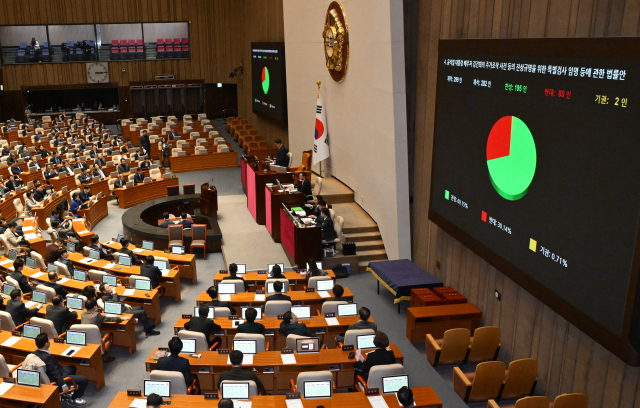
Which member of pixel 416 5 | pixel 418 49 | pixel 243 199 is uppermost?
pixel 416 5

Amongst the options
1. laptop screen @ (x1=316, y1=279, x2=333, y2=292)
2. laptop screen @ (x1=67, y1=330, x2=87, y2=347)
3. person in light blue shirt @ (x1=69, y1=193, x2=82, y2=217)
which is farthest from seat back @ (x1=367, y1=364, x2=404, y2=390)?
person in light blue shirt @ (x1=69, y1=193, x2=82, y2=217)

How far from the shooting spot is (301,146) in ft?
63.7

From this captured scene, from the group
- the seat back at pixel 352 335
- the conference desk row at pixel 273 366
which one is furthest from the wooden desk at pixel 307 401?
the seat back at pixel 352 335

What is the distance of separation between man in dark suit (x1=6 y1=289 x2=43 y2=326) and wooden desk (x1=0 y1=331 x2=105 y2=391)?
0.76m

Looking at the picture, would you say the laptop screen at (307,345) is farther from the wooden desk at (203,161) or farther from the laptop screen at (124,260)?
the wooden desk at (203,161)

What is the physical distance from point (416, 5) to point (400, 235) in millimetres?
4649

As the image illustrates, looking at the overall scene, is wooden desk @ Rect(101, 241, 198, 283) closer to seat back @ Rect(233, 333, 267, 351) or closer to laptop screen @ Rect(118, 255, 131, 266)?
laptop screen @ Rect(118, 255, 131, 266)

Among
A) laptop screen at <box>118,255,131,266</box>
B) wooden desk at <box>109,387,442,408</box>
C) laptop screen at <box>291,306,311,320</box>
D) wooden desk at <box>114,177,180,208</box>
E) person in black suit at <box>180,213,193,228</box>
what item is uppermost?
wooden desk at <box>109,387,442,408</box>

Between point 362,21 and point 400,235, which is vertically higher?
point 362,21

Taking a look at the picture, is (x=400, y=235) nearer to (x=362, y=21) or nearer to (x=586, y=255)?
(x=362, y=21)

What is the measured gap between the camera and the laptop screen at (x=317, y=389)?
6.77 meters

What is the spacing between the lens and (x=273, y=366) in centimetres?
770

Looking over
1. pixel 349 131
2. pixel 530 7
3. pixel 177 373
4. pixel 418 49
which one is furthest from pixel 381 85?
pixel 177 373

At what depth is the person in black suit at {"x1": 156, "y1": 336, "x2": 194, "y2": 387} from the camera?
286 inches
